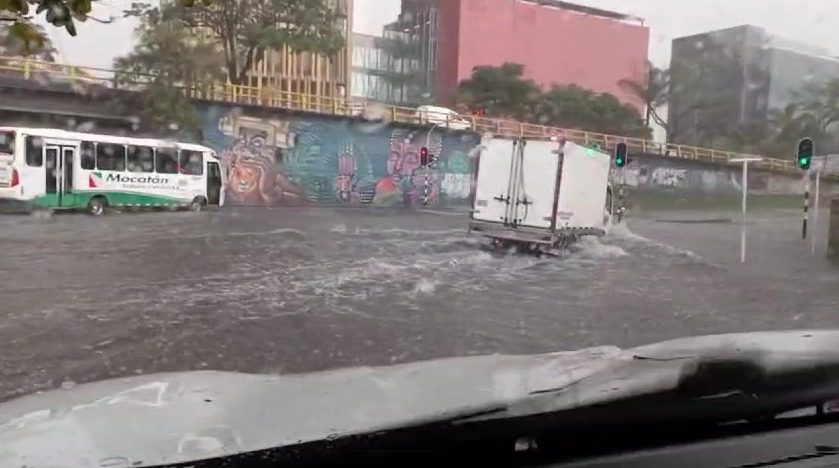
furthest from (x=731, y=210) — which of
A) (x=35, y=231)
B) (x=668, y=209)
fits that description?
(x=35, y=231)

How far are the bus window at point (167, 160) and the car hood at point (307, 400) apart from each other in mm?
735

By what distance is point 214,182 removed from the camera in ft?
9.75

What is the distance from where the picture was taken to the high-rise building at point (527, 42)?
329 cm

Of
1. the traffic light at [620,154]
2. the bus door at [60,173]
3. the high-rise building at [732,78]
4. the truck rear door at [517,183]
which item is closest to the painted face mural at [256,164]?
the bus door at [60,173]

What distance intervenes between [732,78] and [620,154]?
700 millimetres

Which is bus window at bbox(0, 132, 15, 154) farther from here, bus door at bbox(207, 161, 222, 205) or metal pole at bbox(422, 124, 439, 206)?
metal pole at bbox(422, 124, 439, 206)

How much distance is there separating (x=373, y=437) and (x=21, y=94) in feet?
4.52

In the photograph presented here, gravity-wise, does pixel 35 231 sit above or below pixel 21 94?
below

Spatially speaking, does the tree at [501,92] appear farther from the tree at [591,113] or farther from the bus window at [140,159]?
the bus window at [140,159]

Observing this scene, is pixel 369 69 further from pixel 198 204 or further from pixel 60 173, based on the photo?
pixel 60 173

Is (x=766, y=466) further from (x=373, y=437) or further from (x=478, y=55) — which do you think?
(x=478, y=55)

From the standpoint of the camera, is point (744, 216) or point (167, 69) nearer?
point (167, 69)

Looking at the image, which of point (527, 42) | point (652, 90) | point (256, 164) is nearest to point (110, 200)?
point (256, 164)

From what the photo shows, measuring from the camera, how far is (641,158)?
149 inches
